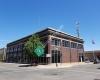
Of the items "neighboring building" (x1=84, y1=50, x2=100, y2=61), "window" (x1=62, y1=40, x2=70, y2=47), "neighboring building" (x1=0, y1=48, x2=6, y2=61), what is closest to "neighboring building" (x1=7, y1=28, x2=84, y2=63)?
"window" (x1=62, y1=40, x2=70, y2=47)

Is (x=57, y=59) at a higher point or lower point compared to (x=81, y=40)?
lower

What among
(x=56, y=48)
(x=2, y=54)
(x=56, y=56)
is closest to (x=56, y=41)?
(x=56, y=48)

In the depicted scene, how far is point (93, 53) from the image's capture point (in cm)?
9062

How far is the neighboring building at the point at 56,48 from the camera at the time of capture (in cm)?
Result: 5556

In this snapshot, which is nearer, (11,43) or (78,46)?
(78,46)

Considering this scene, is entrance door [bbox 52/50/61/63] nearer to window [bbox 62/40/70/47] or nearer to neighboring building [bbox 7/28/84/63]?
neighboring building [bbox 7/28/84/63]

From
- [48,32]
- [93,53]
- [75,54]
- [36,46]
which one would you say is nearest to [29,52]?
[36,46]

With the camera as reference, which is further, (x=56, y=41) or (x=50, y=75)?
(x=56, y=41)

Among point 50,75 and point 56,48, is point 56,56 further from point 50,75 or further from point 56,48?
point 50,75

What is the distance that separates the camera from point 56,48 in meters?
57.8

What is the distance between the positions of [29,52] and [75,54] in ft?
76.9

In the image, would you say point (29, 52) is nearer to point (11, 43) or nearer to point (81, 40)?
point (81, 40)

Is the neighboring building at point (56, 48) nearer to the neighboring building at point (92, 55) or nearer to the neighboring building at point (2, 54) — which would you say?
the neighboring building at point (92, 55)

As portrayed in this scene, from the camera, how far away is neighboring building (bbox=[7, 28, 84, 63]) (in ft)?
182
